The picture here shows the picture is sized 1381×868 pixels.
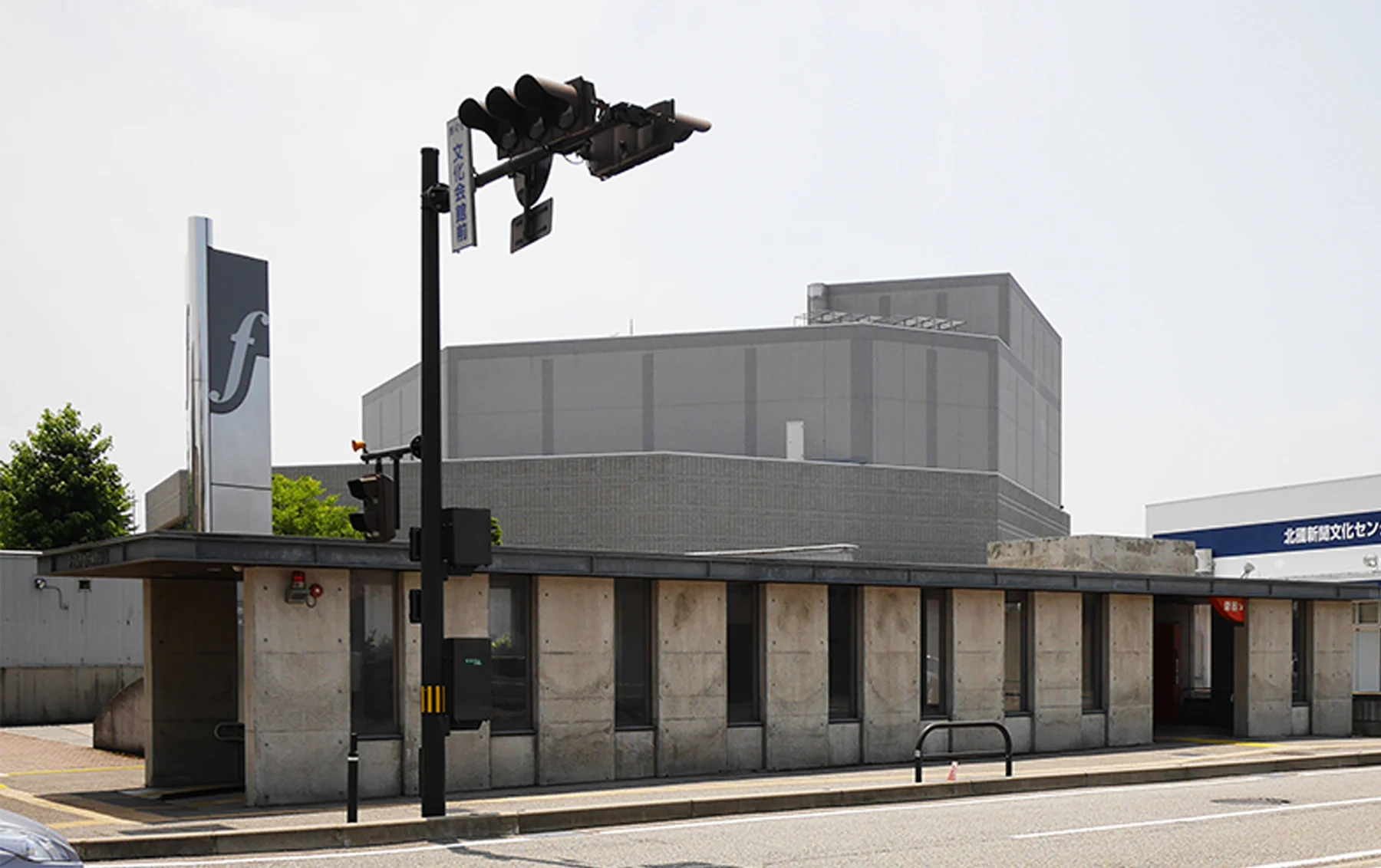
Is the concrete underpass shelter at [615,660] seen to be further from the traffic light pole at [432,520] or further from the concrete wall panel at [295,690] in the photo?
the traffic light pole at [432,520]

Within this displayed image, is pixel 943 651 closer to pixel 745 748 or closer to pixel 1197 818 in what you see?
pixel 745 748

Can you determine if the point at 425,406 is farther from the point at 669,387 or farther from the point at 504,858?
the point at 669,387

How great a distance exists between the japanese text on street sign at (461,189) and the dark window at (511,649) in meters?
6.29

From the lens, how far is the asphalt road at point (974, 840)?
12680 mm

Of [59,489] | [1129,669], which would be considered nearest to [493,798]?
[1129,669]

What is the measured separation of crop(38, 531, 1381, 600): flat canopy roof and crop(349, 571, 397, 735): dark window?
1.46ft

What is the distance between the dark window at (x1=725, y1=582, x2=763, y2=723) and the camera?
21.6m

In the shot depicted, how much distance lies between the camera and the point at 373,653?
1816 centimetres

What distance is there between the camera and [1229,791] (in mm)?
19469

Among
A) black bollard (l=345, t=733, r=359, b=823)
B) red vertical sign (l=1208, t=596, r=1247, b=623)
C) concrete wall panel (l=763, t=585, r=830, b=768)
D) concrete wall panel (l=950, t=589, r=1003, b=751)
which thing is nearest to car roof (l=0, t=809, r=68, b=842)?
black bollard (l=345, t=733, r=359, b=823)

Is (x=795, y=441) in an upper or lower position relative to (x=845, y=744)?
upper

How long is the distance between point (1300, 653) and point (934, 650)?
33.1 feet

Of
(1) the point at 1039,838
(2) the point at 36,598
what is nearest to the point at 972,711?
(1) the point at 1039,838

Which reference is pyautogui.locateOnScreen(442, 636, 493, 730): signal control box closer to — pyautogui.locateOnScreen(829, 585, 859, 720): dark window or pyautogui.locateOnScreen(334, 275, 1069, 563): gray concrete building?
pyautogui.locateOnScreen(829, 585, 859, 720): dark window
